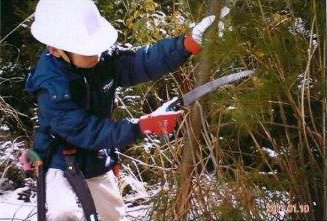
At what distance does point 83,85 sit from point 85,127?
0.08 m

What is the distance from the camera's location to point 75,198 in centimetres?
96

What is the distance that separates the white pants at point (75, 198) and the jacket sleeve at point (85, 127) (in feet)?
0.29

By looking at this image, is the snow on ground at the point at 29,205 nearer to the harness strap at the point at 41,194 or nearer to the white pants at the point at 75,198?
the white pants at the point at 75,198

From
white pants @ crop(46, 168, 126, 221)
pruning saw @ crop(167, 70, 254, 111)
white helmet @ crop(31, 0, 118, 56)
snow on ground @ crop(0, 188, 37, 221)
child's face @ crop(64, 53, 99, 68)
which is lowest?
snow on ground @ crop(0, 188, 37, 221)

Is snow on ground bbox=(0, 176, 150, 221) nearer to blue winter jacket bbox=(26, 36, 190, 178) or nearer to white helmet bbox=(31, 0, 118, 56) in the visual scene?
blue winter jacket bbox=(26, 36, 190, 178)

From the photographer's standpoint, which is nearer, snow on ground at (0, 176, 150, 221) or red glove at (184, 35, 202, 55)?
red glove at (184, 35, 202, 55)

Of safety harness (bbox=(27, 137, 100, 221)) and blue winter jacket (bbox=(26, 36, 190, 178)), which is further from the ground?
blue winter jacket (bbox=(26, 36, 190, 178))

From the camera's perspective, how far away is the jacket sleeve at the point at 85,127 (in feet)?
2.94

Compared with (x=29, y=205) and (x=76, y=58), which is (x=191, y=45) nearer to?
(x=76, y=58)

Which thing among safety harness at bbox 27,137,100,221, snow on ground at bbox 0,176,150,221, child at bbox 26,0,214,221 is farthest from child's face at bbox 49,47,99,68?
snow on ground at bbox 0,176,150,221

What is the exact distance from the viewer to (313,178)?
90 centimetres

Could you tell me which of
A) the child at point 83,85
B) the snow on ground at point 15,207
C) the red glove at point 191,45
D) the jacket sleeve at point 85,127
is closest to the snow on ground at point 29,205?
the snow on ground at point 15,207

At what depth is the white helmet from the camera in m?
0.90
